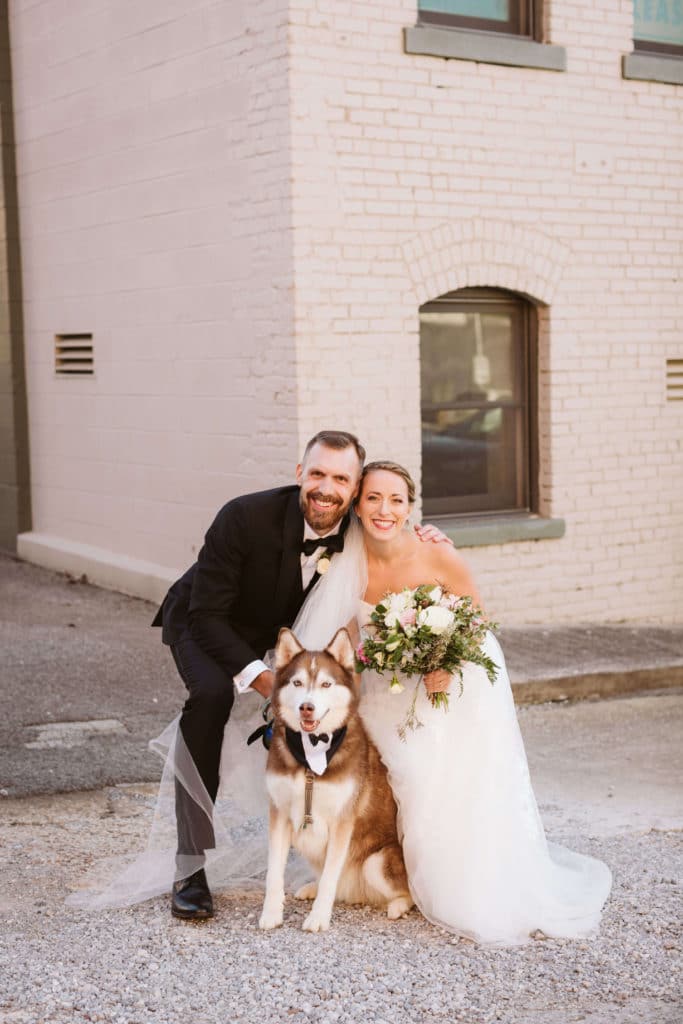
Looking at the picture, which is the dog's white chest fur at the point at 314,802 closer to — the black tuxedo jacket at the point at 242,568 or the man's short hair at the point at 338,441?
the black tuxedo jacket at the point at 242,568

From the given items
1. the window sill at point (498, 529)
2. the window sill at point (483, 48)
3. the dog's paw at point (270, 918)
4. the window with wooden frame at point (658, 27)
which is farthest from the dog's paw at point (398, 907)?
the window with wooden frame at point (658, 27)

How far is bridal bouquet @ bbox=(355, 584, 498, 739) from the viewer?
16.8ft

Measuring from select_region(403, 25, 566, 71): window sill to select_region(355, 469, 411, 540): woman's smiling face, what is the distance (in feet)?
16.7

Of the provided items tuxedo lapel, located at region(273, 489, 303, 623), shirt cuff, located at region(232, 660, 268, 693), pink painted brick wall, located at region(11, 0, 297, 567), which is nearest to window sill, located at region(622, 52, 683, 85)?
pink painted brick wall, located at region(11, 0, 297, 567)

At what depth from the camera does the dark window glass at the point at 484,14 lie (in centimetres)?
983

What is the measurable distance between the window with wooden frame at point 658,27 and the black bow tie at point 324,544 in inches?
270

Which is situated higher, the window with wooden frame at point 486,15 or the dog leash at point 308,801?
the window with wooden frame at point 486,15

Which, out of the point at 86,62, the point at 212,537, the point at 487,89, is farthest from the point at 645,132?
the point at 212,537

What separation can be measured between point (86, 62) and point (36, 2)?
1.19 m

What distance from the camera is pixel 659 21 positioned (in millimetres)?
10953

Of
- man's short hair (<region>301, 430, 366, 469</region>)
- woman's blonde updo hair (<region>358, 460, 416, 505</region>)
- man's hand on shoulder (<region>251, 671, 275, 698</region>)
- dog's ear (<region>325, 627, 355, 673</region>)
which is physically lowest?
man's hand on shoulder (<region>251, 671, 275, 698</region>)

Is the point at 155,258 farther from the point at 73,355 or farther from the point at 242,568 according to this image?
the point at 242,568

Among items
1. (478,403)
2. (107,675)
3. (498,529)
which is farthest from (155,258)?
(107,675)

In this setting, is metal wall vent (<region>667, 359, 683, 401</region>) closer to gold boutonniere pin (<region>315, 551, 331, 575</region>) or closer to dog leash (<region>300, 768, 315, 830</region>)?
gold boutonniere pin (<region>315, 551, 331, 575</region>)
